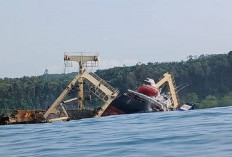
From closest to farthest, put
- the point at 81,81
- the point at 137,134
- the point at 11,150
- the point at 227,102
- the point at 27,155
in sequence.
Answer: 1. the point at 27,155
2. the point at 11,150
3. the point at 137,134
4. the point at 81,81
5. the point at 227,102

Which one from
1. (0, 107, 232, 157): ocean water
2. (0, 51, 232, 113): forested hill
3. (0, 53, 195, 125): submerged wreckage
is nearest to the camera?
(0, 107, 232, 157): ocean water

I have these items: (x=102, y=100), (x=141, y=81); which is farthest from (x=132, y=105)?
(x=141, y=81)

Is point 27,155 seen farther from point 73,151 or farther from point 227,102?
point 227,102

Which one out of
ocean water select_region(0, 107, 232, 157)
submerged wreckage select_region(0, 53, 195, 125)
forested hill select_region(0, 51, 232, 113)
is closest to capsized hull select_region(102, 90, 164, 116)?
submerged wreckage select_region(0, 53, 195, 125)

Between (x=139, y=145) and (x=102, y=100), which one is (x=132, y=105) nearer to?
(x=102, y=100)

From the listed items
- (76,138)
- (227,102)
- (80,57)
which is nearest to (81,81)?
(80,57)

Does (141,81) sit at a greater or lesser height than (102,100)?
greater

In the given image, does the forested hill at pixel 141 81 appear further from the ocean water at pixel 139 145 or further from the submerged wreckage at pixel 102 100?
the ocean water at pixel 139 145

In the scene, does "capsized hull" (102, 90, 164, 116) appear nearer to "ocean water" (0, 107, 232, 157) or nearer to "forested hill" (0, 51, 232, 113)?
"ocean water" (0, 107, 232, 157)

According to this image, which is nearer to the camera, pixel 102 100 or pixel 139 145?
pixel 139 145

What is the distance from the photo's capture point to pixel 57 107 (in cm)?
4578

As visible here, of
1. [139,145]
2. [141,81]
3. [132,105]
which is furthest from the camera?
[141,81]

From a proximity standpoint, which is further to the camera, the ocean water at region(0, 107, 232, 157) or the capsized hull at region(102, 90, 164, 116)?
the capsized hull at region(102, 90, 164, 116)

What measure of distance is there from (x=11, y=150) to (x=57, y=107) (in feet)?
107
